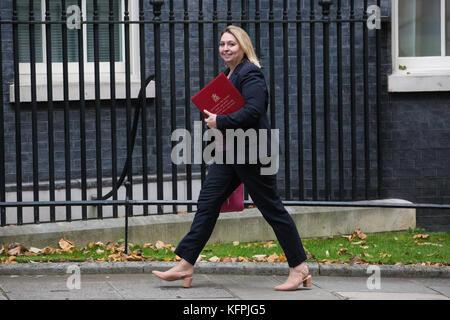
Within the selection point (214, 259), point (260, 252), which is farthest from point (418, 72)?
point (214, 259)

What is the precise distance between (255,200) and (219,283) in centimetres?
78

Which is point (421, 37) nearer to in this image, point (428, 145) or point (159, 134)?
point (428, 145)

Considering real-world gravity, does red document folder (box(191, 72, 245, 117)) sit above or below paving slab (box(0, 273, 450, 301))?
above

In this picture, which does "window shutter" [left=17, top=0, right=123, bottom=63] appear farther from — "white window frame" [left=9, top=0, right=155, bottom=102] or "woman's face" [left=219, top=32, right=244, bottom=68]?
"woman's face" [left=219, top=32, right=244, bottom=68]

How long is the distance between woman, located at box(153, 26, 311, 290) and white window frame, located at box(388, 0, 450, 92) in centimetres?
450

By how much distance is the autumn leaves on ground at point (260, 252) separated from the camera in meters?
8.44

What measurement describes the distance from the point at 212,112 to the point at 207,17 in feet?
13.9

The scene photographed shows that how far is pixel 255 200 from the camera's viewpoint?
7.29 meters

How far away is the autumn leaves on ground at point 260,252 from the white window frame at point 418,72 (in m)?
2.29

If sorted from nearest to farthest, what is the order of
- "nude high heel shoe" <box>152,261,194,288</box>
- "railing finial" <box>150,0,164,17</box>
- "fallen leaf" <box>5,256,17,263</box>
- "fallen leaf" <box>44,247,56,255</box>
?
1. "nude high heel shoe" <box>152,261,194,288</box>
2. "fallen leaf" <box>5,256,17,263</box>
3. "fallen leaf" <box>44,247,56,255</box>
4. "railing finial" <box>150,0,164,17</box>

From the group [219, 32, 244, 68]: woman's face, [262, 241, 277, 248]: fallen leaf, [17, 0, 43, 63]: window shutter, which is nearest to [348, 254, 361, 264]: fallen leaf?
[262, 241, 277, 248]: fallen leaf

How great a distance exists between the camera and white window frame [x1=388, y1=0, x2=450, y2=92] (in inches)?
449

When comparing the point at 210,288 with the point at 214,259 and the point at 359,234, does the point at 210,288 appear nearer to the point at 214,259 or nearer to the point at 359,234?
the point at 214,259

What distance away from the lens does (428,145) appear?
37.7 ft
